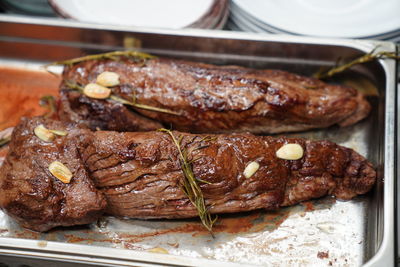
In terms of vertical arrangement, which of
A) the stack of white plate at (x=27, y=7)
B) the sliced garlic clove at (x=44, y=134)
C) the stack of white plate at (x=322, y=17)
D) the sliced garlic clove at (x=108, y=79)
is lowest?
the sliced garlic clove at (x=44, y=134)

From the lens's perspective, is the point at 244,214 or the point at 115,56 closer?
the point at 244,214

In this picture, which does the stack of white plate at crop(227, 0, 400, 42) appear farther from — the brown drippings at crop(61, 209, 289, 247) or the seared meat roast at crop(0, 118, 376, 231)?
the brown drippings at crop(61, 209, 289, 247)

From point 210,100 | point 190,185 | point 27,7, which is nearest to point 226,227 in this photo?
point 190,185

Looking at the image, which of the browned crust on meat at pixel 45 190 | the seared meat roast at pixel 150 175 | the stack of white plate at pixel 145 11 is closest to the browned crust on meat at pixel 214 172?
the seared meat roast at pixel 150 175

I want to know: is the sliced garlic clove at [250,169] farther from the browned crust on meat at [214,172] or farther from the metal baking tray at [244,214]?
the metal baking tray at [244,214]

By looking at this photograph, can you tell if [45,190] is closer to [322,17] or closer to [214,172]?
[214,172]

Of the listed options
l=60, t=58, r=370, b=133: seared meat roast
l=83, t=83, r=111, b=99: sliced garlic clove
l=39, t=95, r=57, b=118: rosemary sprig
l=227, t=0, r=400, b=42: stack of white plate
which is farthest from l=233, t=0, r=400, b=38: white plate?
l=39, t=95, r=57, b=118: rosemary sprig
